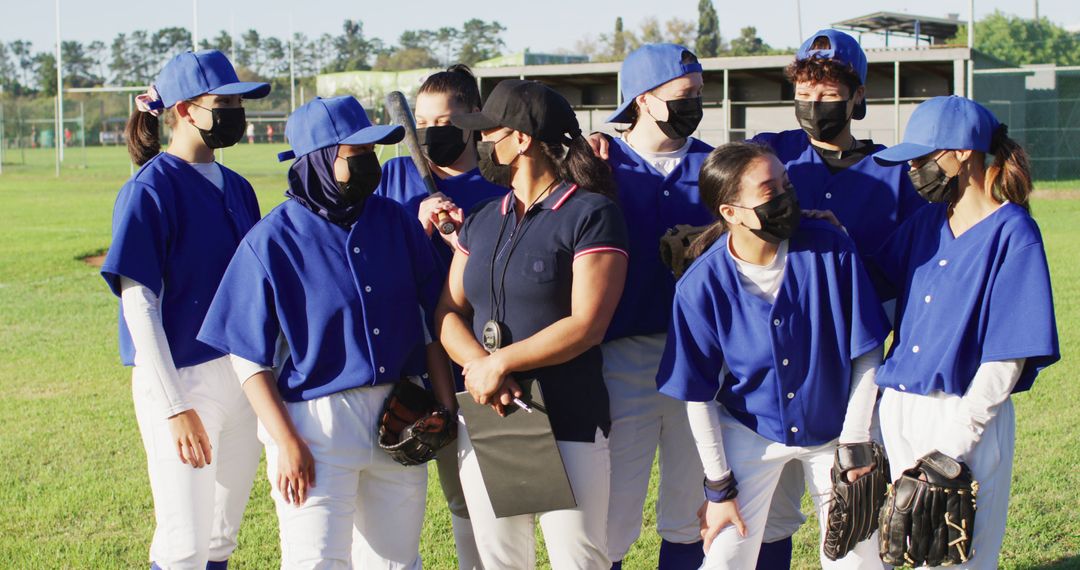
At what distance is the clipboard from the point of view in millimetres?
3439

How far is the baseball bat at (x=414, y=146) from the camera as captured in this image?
399cm

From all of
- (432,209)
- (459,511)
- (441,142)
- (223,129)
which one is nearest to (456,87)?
(441,142)

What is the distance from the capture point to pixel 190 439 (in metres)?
3.70

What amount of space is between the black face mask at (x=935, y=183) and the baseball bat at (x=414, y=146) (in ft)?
5.30

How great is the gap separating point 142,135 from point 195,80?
37cm

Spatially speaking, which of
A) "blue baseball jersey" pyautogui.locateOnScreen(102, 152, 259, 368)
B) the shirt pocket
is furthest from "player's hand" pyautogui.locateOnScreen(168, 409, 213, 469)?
the shirt pocket

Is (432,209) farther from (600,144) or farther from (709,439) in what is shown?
(709,439)

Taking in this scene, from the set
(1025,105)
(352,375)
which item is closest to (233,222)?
(352,375)

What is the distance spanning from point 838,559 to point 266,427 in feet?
6.24

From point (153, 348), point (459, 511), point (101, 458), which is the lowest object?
point (101, 458)

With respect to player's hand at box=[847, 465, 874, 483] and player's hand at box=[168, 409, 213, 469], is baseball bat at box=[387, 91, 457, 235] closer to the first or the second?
player's hand at box=[168, 409, 213, 469]

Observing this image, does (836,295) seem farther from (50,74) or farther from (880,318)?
(50,74)

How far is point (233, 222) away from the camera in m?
4.05

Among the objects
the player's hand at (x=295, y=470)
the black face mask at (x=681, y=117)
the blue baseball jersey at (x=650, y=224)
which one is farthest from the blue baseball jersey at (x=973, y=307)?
the player's hand at (x=295, y=470)
